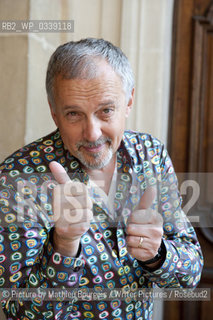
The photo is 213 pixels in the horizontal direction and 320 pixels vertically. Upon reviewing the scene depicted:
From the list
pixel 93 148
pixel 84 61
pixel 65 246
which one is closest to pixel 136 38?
pixel 84 61

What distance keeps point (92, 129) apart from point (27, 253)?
1.33 ft

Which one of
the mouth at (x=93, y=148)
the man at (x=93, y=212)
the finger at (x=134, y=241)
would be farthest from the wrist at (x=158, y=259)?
the mouth at (x=93, y=148)

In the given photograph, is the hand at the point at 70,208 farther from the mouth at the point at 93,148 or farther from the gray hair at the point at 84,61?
the gray hair at the point at 84,61

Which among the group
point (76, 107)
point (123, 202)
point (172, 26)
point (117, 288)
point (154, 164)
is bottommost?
point (117, 288)

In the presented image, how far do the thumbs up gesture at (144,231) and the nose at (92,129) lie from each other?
24 cm

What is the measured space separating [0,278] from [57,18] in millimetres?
1207

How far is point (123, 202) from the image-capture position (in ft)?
4.10

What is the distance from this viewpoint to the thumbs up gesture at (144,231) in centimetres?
102

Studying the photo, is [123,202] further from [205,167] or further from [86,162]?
[205,167]

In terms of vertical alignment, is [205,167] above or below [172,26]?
below

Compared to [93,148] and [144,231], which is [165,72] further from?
[144,231]

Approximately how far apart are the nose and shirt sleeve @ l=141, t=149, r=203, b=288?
0.33 m

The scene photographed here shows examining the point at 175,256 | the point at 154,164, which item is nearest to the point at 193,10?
the point at 154,164

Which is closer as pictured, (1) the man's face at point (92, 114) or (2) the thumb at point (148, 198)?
(2) the thumb at point (148, 198)
